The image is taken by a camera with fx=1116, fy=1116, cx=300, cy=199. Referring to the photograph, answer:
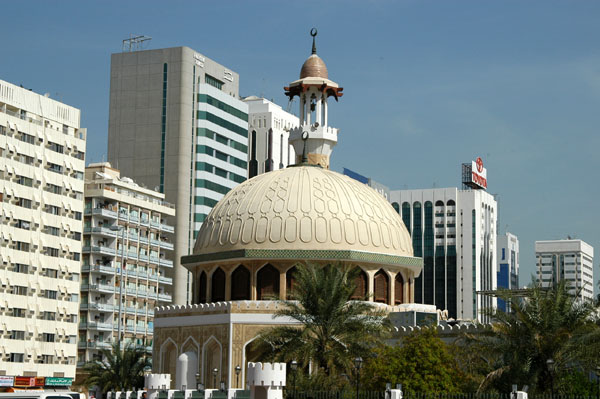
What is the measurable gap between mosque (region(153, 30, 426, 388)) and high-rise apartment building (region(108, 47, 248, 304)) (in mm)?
42125

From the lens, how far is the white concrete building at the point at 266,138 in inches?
5502

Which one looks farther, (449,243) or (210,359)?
(449,243)

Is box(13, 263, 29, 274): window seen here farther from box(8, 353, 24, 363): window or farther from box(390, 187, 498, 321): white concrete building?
box(390, 187, 498, 321): white concrete building

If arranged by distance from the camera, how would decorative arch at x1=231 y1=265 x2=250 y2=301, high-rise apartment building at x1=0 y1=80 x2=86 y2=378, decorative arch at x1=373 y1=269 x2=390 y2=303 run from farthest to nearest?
high-rise apartment building at x1=0 y1=80 x2=86 y2=378 → decorative arch at x1=373 y1=269 x2=390 y2=303 → decorative arch at x1=231 y1=265 x2=250 y2=301

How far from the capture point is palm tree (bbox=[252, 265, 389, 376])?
151 feet

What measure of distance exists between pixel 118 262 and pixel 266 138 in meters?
53.8

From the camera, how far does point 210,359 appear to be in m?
56.3

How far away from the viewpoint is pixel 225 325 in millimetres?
55375

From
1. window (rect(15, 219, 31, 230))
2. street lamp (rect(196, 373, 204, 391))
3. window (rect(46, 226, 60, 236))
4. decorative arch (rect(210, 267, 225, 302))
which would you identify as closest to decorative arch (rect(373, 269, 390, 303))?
decorative arch (rect(210, 267, 225, 302))

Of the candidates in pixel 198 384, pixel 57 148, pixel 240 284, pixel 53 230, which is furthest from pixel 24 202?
pixel 198 384

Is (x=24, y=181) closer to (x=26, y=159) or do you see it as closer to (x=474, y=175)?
(x=26, y=159)

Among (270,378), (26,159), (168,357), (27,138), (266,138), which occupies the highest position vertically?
(266,138)

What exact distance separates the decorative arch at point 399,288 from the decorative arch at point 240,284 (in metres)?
8.08

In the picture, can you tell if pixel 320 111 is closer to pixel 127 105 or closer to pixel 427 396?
pixel 427 396
